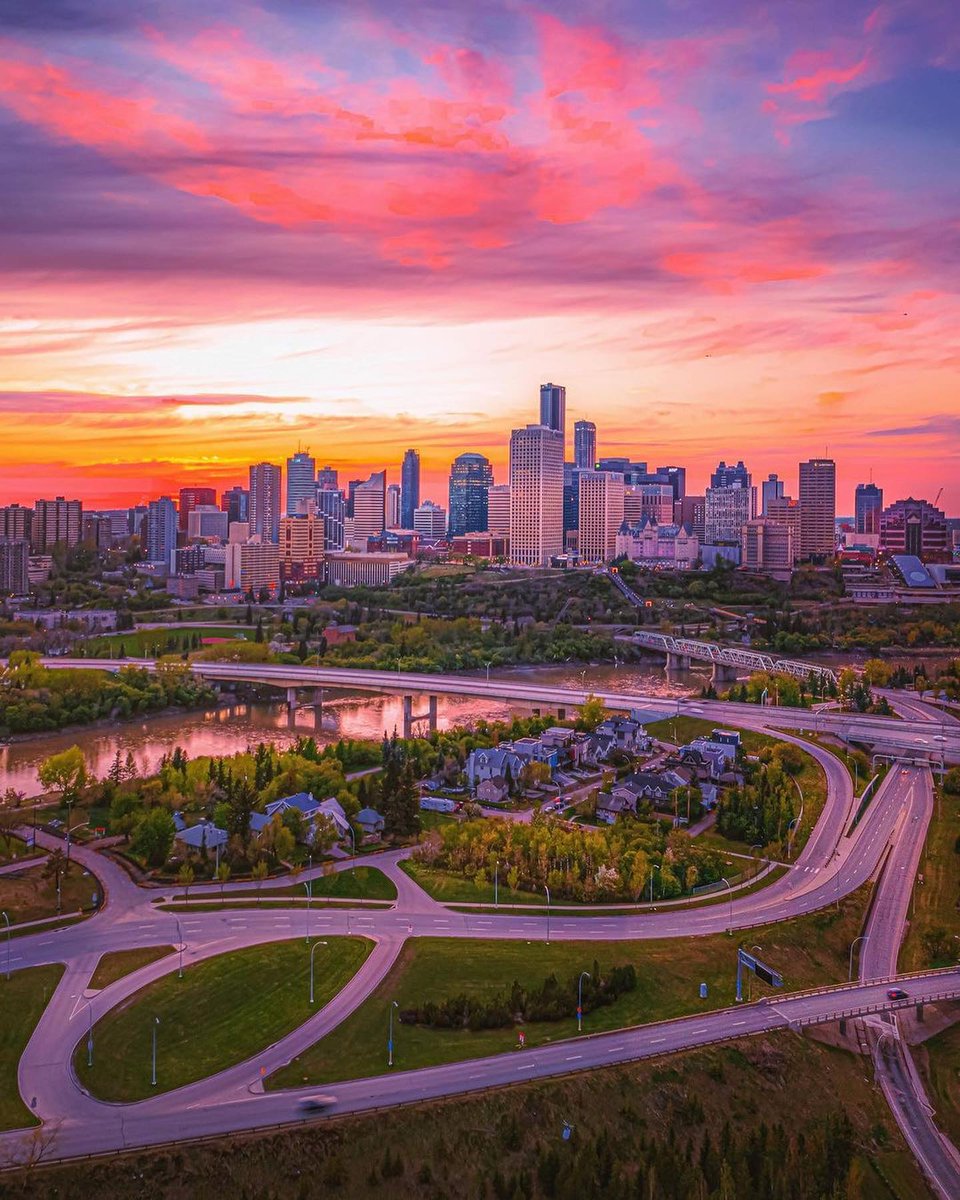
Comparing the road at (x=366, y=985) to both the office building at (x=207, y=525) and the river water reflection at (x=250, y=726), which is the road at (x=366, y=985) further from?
the office building at (x=207, y=525)

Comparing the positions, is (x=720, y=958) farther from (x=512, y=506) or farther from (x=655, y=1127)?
(x=512, y=506)

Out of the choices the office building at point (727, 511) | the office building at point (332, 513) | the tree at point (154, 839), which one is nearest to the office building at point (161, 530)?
the office building at point (332, 513)

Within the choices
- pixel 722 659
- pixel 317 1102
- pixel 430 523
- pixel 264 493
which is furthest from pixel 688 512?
pixel 317 1102

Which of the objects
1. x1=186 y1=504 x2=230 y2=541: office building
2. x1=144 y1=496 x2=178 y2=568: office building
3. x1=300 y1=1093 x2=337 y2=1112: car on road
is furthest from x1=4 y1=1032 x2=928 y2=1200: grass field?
x1=186 y1=504 x2=230 y2=541: office building

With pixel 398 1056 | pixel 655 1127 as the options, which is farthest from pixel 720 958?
pixel 398 1056

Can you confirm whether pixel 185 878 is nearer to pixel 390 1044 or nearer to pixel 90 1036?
pixel 90 1036

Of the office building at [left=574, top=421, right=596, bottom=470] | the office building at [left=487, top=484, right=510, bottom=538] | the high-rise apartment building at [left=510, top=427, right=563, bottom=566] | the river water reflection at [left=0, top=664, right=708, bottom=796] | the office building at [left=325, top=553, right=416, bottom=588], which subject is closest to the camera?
the river water reflection at [left=0, top=664, right=708, bottom=796]

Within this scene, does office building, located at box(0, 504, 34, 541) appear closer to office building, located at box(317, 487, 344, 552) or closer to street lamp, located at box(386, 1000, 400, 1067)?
office building, located at box(317, 487, 344, 552)
